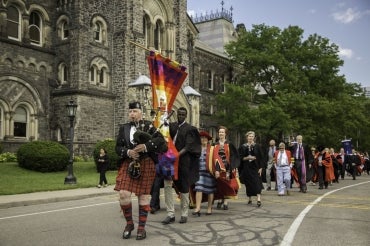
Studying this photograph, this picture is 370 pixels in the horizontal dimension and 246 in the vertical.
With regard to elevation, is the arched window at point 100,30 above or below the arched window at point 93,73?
above

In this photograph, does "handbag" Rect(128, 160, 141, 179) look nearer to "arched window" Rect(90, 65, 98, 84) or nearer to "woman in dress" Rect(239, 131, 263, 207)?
"woman in dress" Rect(239, 131, 263, 207)

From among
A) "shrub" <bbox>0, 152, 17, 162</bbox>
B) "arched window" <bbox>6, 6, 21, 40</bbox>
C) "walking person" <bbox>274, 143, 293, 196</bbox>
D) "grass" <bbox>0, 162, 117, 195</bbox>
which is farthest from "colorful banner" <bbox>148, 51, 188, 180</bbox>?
"arched window" <bbox>6, 6, 21, 40</bbox>

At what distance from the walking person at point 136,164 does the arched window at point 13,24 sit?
74.0ft

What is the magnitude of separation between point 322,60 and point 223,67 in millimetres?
12985

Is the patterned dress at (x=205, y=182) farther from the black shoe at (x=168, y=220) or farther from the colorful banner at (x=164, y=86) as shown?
the black shoe at (x=168, y=220)

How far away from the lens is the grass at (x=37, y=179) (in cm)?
1631

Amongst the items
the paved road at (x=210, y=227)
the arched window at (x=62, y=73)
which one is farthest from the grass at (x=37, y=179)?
the arched window at (x=62, y=73)

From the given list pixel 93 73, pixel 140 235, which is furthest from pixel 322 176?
pixel 93 73

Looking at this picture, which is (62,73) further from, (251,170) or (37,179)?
(251,170)

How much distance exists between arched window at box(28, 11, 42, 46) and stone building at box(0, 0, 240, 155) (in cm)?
6

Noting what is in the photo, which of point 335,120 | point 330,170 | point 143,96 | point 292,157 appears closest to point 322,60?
point 335,120

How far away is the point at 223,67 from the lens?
49.7 metres

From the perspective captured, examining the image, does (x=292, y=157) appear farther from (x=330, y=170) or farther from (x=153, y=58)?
(x=153, y=58)

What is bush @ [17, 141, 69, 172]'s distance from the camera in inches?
855
